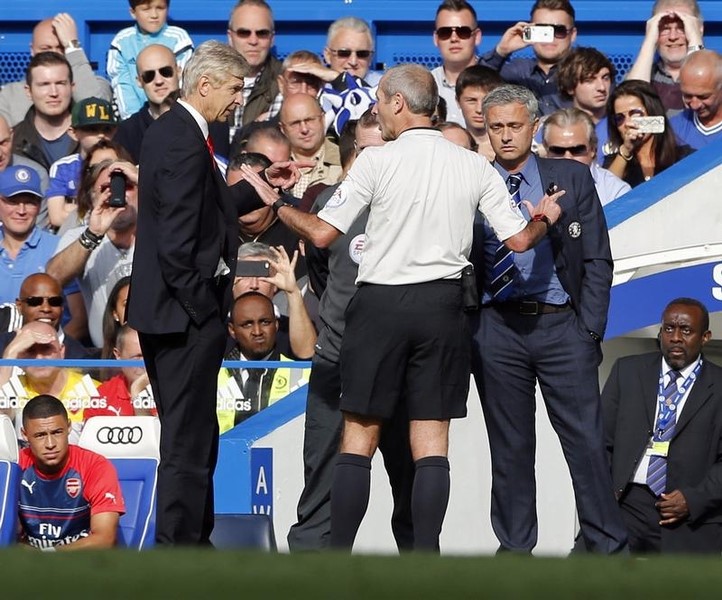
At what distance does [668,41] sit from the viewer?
31.5 ft

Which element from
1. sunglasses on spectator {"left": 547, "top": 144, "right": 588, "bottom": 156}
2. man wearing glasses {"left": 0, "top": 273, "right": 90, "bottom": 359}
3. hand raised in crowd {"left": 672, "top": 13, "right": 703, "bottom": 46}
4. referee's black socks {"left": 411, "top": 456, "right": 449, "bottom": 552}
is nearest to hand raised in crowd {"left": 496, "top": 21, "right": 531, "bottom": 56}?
hand raised in crowd {"left": 672, "top": 13, "right": 703, "bottom": 46}

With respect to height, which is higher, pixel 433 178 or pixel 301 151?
pixel 301 151

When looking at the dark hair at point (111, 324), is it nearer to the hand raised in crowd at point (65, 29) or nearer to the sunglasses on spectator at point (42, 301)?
the sunglasses on spectator at point (42, 301)

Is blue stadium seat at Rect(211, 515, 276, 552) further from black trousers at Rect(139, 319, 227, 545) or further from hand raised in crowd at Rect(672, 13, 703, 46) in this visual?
hand raised in crowd at Rect(672, 13, 703, 46)

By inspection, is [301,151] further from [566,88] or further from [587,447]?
[587,447]

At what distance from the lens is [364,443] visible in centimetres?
520

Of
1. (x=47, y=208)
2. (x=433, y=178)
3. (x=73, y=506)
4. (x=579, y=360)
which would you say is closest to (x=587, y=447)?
(x=579, y=360)

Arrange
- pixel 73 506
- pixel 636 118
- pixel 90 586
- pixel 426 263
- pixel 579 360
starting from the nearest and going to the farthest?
1. pixel 90 586
2. pixel 426 263
3. pixel 579 360
4. pixel 73 506
5. pixel 636 118

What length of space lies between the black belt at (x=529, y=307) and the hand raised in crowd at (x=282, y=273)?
1706mm

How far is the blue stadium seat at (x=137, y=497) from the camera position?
6.76 m

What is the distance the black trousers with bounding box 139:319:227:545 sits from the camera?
522cm

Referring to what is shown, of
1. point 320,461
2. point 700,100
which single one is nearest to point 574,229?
point 320,461

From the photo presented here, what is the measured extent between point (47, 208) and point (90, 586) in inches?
301

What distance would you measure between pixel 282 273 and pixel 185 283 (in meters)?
2.14
